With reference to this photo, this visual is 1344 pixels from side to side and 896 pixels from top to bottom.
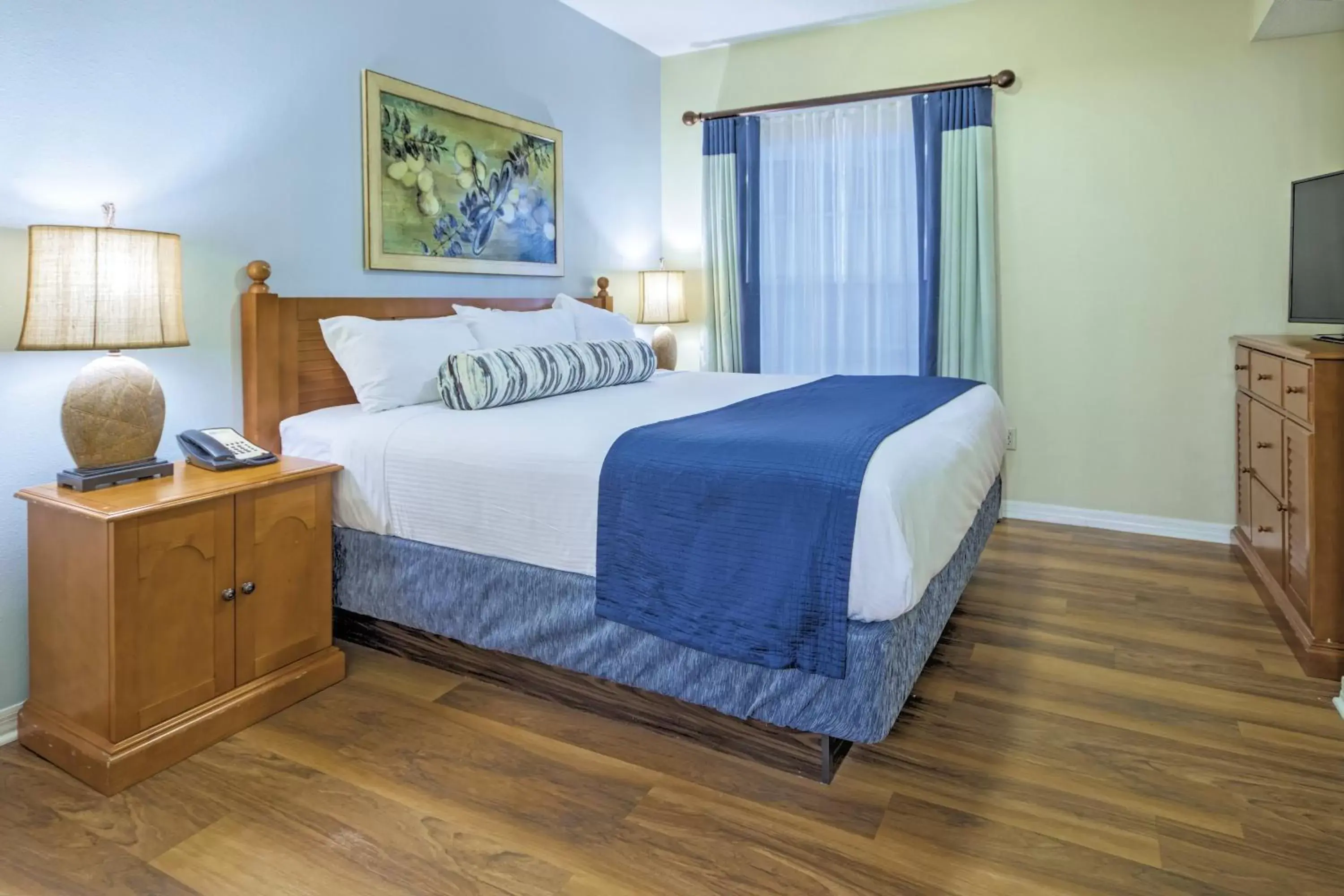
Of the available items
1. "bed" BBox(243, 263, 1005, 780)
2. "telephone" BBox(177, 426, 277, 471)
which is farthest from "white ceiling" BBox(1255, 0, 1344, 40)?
"telephone" BBox(177, 426, 277, 471)

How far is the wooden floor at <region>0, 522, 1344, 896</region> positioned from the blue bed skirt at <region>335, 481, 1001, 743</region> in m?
→ 0.16

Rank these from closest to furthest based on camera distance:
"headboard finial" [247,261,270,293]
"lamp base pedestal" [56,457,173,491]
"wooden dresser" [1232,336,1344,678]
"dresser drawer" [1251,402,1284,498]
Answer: "lamp base pedestal" [56,457,173,491] < "wooden dresser" [1232,336,1344,678] < "headboard finial" [247,261,270,293] < "dresser drawer" [1251,402,1284,498]

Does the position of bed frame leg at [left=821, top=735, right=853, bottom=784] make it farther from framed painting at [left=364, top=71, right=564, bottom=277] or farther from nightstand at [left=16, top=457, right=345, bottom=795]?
framed painting at [left=364, top=71, right=564, bottom=277]

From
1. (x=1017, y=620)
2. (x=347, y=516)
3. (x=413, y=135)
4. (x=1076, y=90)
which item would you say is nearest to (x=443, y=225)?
(x=413, y=135)

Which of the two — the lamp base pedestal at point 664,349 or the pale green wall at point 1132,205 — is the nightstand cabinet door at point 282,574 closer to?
the lamp base pedestal at point 664,349

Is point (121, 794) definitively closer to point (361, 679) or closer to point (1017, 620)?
point (361, 679)

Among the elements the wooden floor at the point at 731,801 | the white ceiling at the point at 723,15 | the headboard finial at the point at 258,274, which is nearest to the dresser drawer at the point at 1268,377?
the wooden floor at the point at 731,801

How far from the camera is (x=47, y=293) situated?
1.88m

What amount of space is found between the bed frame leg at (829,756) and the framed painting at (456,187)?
2265mm

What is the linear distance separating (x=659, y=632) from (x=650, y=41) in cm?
372

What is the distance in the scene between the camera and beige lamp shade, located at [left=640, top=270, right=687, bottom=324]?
4.56 metres

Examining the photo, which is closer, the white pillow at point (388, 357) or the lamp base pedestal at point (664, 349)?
the white pillow at point (388, 357)

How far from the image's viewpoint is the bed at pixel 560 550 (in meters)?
1.74

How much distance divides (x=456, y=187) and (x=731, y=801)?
2.59m
